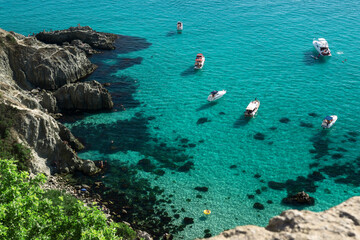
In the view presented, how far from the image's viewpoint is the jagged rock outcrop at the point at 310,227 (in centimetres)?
1912

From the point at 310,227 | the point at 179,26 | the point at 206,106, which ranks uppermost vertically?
the point at 310,227

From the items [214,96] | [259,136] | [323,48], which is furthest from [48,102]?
[323,48]

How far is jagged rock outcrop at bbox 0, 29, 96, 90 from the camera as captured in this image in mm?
69875

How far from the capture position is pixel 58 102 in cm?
6700

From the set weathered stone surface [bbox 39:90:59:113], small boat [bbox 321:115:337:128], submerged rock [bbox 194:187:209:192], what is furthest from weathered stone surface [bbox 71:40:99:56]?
small boat [bbox 321:115:337:128]

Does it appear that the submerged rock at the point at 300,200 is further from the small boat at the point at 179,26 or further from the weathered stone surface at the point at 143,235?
the small boat at the point at 179,26

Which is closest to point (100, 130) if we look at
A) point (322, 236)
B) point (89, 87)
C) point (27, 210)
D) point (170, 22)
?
point (89, 87)

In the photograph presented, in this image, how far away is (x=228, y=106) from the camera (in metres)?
70.4

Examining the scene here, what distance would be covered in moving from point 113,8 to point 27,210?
114m

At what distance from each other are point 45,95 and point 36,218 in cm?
4130

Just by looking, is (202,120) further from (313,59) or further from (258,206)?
(313,59)

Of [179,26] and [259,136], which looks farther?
[179,26]

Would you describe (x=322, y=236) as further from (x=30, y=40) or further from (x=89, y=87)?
(x=30, y=40)

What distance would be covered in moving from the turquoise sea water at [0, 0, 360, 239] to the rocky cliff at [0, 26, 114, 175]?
388 centimetres
